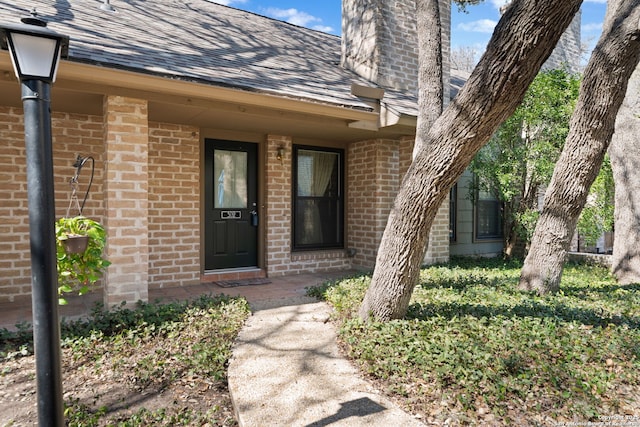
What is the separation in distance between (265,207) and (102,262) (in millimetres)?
3181

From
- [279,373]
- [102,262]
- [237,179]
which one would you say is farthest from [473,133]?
[237,179]

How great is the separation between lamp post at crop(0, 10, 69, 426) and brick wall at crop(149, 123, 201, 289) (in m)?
3.81

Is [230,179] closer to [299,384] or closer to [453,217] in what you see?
[299,384]

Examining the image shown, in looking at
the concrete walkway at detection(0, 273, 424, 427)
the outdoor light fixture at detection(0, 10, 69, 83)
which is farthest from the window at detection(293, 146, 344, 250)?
the outdoor light fixture at detection(0, 10, 69, 83)

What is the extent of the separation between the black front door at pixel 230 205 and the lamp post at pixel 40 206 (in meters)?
4.20

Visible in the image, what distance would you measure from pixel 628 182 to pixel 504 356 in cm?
479

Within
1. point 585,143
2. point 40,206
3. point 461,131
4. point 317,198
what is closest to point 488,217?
point 317,198

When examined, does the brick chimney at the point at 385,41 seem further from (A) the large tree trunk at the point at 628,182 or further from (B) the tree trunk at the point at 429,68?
(A) the large tree trunk at the point at 628,182

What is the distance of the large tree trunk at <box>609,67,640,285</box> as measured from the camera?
6023 millimetres

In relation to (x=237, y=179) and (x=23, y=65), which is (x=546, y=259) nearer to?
(x=237, y=179)

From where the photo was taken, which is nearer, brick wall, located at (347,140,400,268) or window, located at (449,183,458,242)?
brick wall, located at (347,140,400,268)

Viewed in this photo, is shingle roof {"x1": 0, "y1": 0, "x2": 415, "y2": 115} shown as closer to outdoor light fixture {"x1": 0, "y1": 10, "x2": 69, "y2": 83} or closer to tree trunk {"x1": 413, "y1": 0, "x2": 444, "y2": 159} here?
tree trunk {"x1": 413, "y1": 0, "x2": 444, "y2": 159}

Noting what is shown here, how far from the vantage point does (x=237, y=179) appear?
6227 millimetres

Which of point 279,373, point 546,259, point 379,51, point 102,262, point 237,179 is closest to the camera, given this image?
point 279,373
